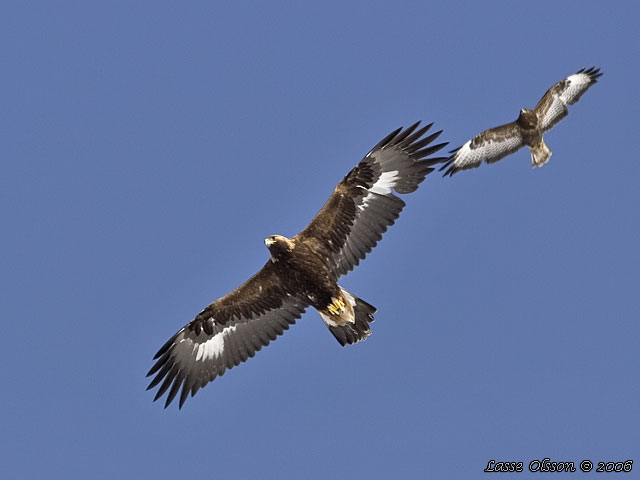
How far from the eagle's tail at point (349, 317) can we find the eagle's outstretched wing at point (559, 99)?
7510 millimetres

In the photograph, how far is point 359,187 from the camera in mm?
13891

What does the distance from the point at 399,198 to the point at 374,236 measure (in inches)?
29.2

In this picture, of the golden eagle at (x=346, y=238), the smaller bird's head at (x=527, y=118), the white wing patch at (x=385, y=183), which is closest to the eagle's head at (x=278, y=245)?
the golden eagle at (x=346, y=238)

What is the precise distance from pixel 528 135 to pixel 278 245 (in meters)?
7.92

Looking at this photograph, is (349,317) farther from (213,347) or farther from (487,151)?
(487,151)

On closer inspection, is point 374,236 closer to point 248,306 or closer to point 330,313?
point 330,313

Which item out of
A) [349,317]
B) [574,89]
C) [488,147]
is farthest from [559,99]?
[349,317]

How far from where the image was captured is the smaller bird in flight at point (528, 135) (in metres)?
18.9

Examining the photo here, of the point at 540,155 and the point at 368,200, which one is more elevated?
the point at 540,155

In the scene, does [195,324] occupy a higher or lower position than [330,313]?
higher

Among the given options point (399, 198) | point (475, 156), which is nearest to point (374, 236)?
point (399, 198)

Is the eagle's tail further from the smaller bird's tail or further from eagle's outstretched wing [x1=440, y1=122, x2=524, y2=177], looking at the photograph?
the smaller bird's tail

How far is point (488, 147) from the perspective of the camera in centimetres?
1928

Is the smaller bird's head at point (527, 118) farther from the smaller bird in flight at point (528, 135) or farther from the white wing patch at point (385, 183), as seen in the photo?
the white wing patch at point (385, 183)
